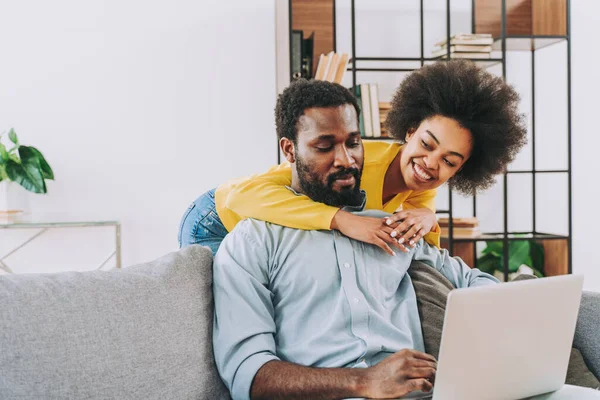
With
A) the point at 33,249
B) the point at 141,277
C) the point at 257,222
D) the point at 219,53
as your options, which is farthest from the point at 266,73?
the point at 141,277

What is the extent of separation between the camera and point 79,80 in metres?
3.85

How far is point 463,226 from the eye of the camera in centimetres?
383

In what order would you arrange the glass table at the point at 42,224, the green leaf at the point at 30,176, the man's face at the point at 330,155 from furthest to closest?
the green leaf at the point at 30,176
the glass table at the point at 42,224
the man's face at the point at 330,155

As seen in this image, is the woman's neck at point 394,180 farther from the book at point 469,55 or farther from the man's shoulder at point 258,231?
the book at point 469,55

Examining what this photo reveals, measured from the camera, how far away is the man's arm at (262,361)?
1223mm

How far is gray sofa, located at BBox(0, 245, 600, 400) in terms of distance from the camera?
1.14 m

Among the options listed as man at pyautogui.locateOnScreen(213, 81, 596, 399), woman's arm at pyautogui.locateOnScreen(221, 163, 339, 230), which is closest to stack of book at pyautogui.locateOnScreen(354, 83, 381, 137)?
woman's arm at pyautogui.locateOnScreen(221, 163, 339, 230)

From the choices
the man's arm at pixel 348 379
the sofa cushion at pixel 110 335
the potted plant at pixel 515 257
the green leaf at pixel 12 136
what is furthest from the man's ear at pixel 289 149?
the potted plant at pixel 515 257

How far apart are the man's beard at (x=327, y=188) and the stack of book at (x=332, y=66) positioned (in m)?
1.98

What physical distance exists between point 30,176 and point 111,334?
2.58 meters

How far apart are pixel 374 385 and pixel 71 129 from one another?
3070 mm

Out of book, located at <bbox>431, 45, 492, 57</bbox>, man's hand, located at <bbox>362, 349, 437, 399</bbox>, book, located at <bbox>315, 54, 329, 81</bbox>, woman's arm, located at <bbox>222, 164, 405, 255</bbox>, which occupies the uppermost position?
book, located at <bbox>431, 45, 492, 57</bbox>

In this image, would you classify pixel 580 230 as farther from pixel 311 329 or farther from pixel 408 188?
pixel 311 329

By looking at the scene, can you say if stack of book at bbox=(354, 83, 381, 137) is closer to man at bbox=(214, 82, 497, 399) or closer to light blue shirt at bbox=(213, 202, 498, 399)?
man at bbox=(214, 82, 497, 399)
